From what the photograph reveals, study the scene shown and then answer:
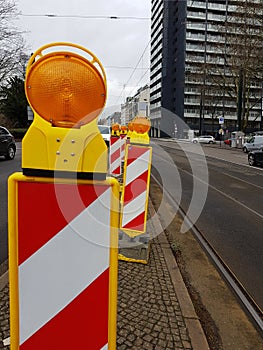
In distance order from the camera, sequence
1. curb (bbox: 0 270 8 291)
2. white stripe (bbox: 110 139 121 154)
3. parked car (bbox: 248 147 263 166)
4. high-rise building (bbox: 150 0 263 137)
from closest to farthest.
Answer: curb (bbox: 0 270 8 291) → white stripe (bbox: 110 139 121 154) → parked car (bbox: 248 147 263 166) → high-rise building (bbox: 150 0 263 137)

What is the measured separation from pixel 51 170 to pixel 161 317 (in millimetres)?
1930

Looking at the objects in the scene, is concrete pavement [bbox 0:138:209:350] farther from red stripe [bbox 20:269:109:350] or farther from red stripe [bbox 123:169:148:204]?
red stripe [bbox 20:269:109:350]

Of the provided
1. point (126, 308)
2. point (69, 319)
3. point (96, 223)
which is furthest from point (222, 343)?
point (96, 223)

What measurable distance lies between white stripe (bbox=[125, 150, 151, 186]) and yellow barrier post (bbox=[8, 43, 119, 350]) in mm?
2445

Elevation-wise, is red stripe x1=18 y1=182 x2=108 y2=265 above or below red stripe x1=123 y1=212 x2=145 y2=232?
above

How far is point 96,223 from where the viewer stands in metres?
1.20

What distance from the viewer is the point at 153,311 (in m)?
2.60

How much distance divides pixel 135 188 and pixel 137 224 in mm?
463

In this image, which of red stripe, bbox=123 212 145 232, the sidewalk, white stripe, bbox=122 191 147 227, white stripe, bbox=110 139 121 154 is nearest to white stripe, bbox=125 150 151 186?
white stripe, bbox=122 191 147 227

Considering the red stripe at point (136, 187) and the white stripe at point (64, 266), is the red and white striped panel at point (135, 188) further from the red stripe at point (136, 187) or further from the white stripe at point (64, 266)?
the white stripe at point (64, 266)

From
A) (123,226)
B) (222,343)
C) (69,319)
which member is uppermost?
(69,319)

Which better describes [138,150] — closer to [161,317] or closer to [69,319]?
[161,317]

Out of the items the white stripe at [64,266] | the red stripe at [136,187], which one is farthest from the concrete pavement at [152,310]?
the white stripe at [64,266]

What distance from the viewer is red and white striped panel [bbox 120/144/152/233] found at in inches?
145
